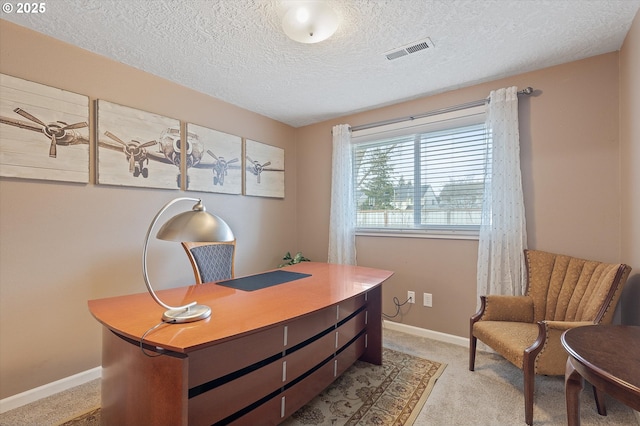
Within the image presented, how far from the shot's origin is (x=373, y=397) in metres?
1.92

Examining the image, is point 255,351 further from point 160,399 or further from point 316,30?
point 316,30

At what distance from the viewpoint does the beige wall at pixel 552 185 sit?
2.19m

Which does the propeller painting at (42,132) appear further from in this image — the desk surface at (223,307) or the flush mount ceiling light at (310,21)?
the flush mount ceiling light at (310,21)

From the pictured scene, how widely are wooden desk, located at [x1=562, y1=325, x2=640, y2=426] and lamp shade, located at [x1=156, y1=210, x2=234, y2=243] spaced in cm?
145

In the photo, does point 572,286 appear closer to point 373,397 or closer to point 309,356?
point 373,397

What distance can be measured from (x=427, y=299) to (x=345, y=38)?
249 cm

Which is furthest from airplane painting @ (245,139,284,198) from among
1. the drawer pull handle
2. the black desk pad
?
the drawer pull handle

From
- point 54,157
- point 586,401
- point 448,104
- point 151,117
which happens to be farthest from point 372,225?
point 54,157

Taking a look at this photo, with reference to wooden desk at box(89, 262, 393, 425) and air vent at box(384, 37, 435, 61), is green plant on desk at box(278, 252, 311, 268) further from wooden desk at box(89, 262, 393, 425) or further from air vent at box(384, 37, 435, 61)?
air vent at box(384, 37, 435, 61)

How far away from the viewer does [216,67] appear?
240 centimetres

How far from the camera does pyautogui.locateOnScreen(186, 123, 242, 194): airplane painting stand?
2.81 meters

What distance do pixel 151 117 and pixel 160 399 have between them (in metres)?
2.26

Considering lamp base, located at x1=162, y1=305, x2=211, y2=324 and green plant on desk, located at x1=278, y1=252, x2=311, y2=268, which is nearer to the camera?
lamp base, located at x1=162, y1=305, x2=211, y2=324

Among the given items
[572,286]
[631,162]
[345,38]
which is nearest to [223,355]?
[345,38]
